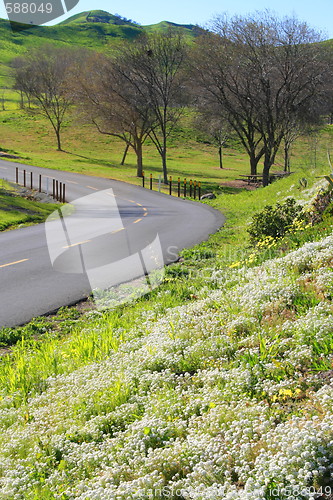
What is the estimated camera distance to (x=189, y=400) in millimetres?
4848

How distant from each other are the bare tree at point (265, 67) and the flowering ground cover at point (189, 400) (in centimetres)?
3200

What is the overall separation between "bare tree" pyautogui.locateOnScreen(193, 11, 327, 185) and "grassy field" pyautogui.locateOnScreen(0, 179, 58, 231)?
62.5ft

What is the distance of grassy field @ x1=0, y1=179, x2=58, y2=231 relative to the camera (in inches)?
855

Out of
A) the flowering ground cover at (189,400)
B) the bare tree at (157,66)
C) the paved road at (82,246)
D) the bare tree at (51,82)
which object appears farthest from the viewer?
the bare tree at (51,82)

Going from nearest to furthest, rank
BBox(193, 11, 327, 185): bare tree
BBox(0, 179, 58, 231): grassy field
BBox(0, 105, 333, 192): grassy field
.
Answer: BBox(0, 179, 58, 231): grassy field
BBox(193, 11, 327, 185): bare tree
BBox(0, 105, 333, 192): grassy field

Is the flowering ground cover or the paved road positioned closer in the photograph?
the flowering ground cover

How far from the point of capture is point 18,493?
13.2 ft

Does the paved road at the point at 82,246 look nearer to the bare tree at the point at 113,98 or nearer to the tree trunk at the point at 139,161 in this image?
the bare tree at the point at 113,98

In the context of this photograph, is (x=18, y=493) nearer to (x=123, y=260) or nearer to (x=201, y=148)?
(x=123, y=260)

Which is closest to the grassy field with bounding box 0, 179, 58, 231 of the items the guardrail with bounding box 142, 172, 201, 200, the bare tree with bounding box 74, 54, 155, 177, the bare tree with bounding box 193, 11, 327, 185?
the guardrail with bounding box 142, 172, 201, 200

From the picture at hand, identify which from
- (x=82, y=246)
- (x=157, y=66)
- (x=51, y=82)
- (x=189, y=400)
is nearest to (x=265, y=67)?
(x=157, y=66)

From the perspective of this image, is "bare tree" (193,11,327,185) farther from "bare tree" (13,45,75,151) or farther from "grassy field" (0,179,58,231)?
"bare tree" (13,45,75,151)

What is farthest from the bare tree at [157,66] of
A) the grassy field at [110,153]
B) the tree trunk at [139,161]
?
the grassy field at [110,153]

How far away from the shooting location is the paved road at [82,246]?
34.5 ft
